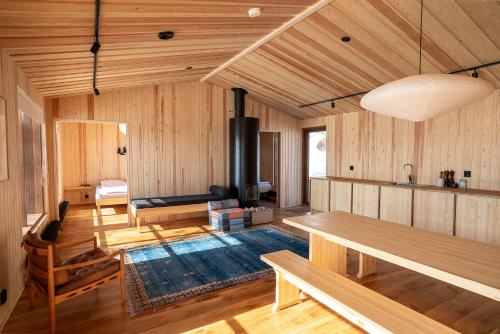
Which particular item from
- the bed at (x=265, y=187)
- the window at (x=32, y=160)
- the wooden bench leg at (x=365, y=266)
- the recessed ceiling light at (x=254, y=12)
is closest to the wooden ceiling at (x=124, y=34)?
the recessed ceiling light at (x=254, y=12)

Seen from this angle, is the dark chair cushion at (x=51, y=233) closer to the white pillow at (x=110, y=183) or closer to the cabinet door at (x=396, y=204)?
the white pillow at (x=110, y=183)

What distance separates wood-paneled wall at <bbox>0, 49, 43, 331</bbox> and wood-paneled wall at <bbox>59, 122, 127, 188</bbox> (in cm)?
535

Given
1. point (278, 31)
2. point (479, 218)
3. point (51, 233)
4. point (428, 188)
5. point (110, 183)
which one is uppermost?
point (278, 31)

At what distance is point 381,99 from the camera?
76.7 inches

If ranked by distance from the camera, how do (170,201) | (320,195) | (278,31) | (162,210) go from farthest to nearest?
1. (320,195)
2. (170,201)
3. (162,210)
4. (278,31)

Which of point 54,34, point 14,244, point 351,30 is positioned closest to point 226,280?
point 14,244

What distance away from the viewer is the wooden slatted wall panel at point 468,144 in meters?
4.09

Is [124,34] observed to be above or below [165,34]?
below

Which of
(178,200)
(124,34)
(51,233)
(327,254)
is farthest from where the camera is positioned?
(178,200)

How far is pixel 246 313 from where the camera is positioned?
2.58 metres

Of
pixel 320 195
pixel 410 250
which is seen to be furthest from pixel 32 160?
pixel 320 195

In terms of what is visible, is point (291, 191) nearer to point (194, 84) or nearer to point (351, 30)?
point (194, 84)

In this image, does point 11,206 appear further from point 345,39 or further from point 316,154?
point 316,154

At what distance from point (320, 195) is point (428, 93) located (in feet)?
16.0
